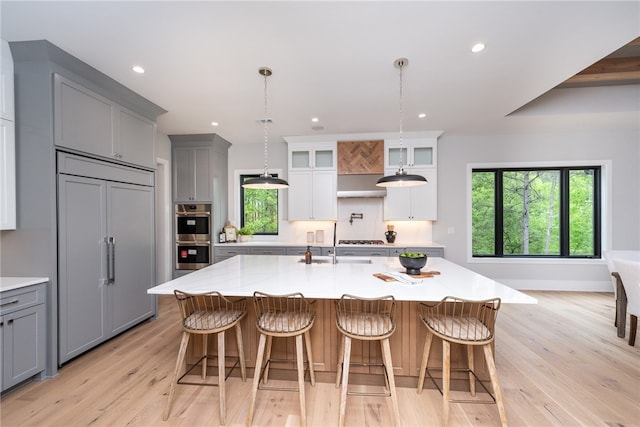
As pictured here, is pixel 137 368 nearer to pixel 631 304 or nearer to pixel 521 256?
pixel 631 304

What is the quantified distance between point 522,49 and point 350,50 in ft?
4.76

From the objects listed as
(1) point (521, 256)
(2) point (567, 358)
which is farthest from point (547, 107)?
(2) point (567, 358)

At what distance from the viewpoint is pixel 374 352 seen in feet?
6.69

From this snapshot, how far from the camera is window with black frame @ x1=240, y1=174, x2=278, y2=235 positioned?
502cm

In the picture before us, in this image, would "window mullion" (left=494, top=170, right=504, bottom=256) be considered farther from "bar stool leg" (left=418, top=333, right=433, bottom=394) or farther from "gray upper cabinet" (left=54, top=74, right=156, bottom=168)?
"gray upper cabinet" (left=54, top=74, right=156, bottom=168)

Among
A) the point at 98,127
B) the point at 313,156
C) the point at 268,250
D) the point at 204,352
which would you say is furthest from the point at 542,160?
the point at 98,127

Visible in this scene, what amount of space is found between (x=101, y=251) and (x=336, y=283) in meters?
2.44

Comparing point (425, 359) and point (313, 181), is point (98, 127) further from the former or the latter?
point (425, 359)

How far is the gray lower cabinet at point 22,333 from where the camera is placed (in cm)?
188

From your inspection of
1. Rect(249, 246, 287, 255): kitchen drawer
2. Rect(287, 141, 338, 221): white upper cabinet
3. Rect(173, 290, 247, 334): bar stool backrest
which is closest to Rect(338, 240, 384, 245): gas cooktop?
Rect(287, 141, 338, 221): white upper cabinet

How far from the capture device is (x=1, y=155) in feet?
6.83

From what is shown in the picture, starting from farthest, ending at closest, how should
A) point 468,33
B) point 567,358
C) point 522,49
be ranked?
point 567,358 → point 522,49 → point 468,33

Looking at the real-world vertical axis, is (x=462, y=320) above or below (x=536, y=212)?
below

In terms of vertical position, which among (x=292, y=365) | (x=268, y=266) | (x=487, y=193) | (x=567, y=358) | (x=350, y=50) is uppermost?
(x=350, y=50)
